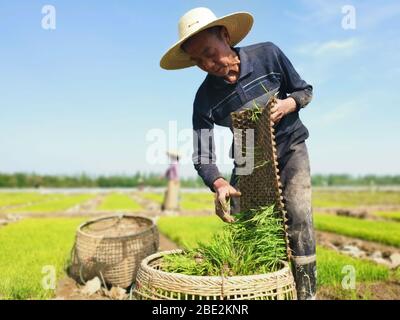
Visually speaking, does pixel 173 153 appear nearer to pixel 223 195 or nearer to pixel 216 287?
pixel 223 195

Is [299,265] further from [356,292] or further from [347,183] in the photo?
[347,183]

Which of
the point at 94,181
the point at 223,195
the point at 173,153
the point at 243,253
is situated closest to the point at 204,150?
the point at 223,195

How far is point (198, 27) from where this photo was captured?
204cm

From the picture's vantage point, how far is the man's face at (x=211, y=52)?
2.12 m

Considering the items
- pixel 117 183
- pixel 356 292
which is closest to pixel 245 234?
pixel 356 292

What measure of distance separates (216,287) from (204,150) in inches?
33.3

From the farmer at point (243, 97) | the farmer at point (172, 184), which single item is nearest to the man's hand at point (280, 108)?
the farmer at point (243, 97)

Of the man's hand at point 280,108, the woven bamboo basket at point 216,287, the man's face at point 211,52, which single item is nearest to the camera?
the woven bamboo basket at point 216,287

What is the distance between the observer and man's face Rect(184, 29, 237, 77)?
2.12 meters

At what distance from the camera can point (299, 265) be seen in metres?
2.16

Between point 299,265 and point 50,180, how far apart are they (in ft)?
138

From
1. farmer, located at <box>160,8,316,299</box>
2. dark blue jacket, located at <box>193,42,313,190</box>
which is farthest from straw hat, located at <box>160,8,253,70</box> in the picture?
dark blue jacket, located at <box>193,42,313,190</box>

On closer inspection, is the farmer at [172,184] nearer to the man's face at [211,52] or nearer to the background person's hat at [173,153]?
the background person's hat at [173,153]

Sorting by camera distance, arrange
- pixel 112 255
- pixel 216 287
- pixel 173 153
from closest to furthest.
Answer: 1. pixel 216 287
2. pixel 112 255
3. pixel 173 153
